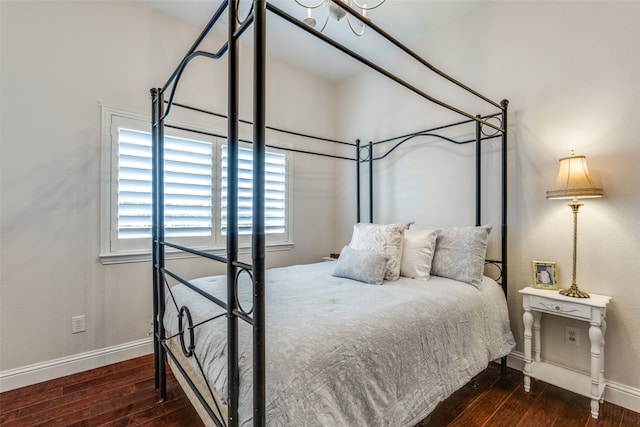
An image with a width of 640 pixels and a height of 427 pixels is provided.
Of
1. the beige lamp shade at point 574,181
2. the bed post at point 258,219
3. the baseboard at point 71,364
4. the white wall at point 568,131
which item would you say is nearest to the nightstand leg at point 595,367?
the white wall at point 568,131

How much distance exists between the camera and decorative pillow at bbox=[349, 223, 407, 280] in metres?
2.25

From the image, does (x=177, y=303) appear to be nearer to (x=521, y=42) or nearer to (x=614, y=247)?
(x=614, y=247)

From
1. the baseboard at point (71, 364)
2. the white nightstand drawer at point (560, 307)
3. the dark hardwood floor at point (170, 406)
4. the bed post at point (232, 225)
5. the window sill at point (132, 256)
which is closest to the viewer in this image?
the bed post at point (232, 225)

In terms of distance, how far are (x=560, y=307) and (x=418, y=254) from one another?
36.5 inches

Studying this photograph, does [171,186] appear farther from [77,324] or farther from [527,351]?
[527,351]

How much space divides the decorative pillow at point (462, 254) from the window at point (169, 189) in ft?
5.29

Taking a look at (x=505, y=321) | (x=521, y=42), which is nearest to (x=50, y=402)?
(x=505, y=321)

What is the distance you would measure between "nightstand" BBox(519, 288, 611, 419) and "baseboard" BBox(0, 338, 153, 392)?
3.01m

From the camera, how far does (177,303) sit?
1805 mm

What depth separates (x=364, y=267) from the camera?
217 centimetres

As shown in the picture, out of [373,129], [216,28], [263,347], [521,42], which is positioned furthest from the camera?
[373,129]

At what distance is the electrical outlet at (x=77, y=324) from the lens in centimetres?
229

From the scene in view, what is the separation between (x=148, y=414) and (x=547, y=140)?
10.7 ft

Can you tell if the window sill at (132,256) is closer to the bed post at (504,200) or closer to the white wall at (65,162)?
the white wall at (65,162)
